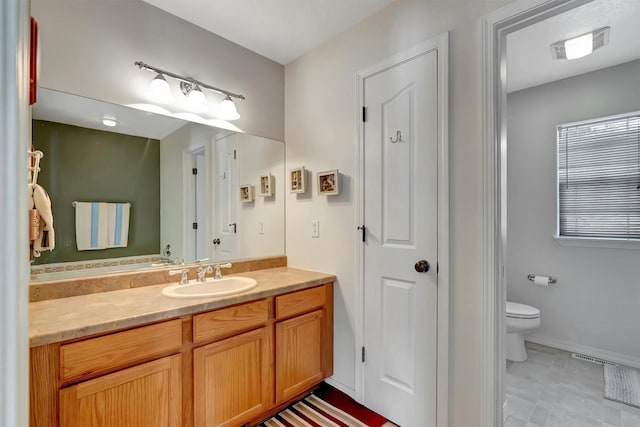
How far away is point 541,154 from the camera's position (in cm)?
278

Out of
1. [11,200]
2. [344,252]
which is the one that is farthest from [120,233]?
[11,200]

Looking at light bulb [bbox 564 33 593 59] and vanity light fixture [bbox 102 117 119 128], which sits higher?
light bulb [bbox 564 33 593 59]

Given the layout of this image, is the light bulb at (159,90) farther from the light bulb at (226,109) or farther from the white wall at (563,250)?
the white wall at (563,250)

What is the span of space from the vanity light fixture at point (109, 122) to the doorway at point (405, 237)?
1454 mm

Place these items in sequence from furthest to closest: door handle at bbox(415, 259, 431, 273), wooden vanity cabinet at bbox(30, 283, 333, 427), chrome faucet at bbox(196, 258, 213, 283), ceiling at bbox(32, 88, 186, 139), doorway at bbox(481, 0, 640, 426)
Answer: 1. chrome faucet at bbox(196, 258, 213, 283)
2. door handle at bbox(415, 259, 431, 273)
3. ceiling at bbox(32, 88, 186, 139)
4. doorway at bbox(481, 0, 640, 426)
5. wooden vanity cabinet at bbox(30, 283, 333, 427)

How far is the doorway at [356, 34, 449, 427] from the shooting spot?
1.57 m

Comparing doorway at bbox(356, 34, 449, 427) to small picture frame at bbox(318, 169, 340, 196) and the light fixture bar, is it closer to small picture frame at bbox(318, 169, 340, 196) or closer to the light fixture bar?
small picture frame at bbox(318, 169, 340, 196)

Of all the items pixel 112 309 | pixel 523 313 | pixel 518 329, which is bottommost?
pixel 518 329

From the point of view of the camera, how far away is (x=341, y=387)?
81.5 inches

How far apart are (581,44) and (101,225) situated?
130 inches

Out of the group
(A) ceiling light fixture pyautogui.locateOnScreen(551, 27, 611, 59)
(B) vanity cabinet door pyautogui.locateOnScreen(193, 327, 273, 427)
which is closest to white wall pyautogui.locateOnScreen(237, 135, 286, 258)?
(B) vanity cabinet door pyautogui.locateOnScreen(193, 327, 273, 427)

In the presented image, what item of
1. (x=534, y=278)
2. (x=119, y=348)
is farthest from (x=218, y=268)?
(x=534, y=278)

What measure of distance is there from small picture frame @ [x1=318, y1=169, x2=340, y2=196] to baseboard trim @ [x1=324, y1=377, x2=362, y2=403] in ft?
4.33

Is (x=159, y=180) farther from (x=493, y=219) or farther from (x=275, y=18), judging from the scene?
(x=493, y=219)
